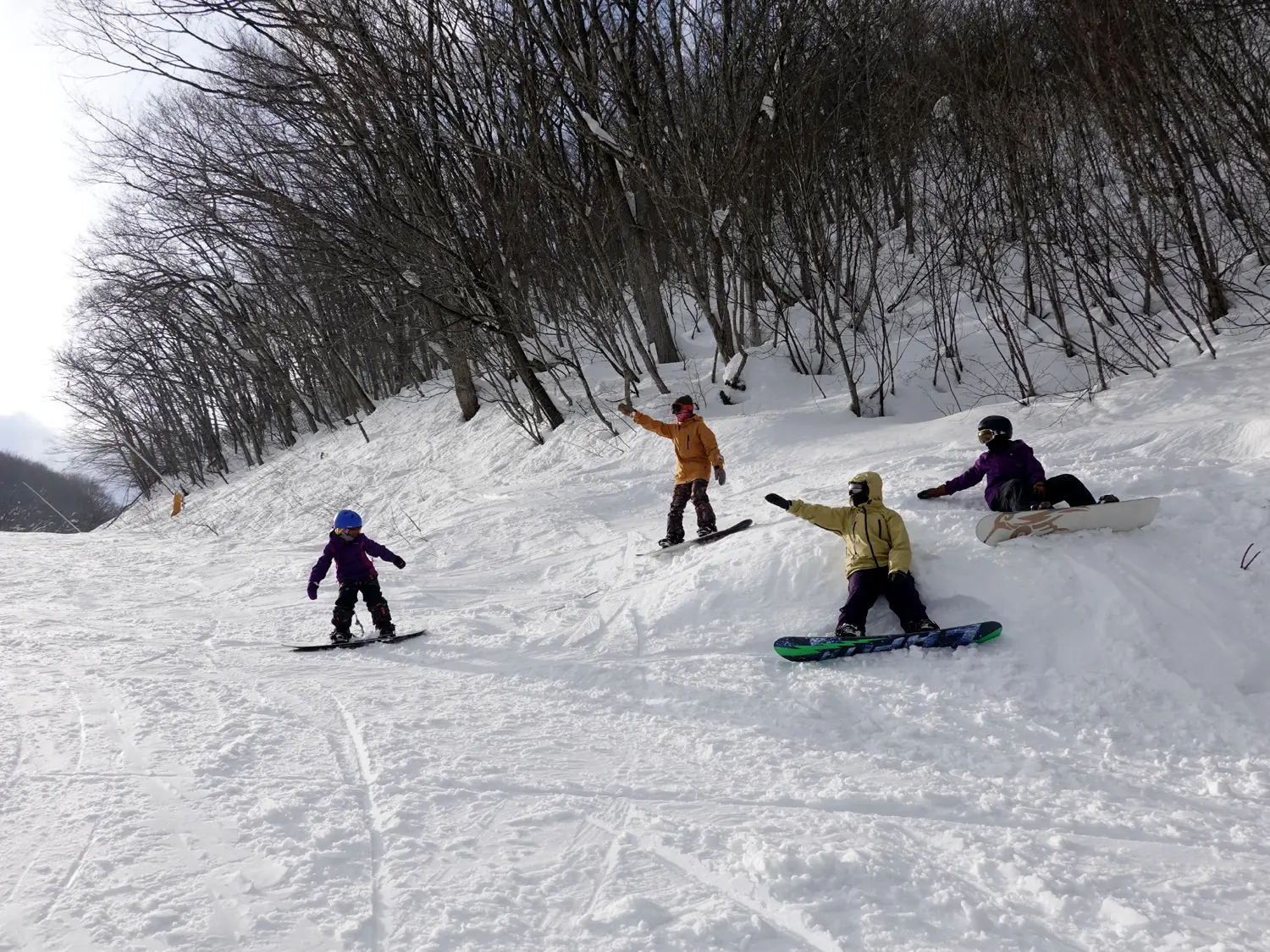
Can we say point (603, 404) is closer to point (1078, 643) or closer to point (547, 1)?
point (547, 1)

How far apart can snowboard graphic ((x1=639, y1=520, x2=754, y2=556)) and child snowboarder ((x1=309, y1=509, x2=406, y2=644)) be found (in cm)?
255

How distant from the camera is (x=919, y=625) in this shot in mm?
4969

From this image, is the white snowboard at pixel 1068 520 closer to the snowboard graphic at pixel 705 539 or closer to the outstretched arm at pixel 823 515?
the outstretched arm at pixel 823 515

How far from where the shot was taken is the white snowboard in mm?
5230

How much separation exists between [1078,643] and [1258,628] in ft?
3.55

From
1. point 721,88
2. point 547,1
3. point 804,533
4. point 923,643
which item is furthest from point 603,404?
point 923,643

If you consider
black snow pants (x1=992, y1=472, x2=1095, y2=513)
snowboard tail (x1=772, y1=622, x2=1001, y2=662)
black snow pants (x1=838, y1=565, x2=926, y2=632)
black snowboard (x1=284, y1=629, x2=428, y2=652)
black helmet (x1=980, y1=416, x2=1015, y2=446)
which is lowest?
snowboard tail (x1=772, y1=622, x2=1001, y2=662)

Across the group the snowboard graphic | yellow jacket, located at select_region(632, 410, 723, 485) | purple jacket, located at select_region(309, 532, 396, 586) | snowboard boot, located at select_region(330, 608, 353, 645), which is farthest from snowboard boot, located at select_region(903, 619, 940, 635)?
snowboard boot, located at select_region(330, 608, 353, 645)

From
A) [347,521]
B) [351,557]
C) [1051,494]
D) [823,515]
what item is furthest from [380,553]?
[1051,494]

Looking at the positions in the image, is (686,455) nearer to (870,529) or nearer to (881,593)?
(870,529)

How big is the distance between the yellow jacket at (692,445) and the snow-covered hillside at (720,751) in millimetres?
684

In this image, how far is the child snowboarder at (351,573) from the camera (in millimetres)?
6910

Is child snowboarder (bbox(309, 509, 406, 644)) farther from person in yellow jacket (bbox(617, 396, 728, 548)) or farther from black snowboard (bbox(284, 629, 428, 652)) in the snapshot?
person in yellow jacket (bbox(617, 396, 728, 548))

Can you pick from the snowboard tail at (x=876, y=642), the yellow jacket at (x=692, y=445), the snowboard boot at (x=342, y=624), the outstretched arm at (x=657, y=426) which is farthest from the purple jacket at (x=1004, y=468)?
the snowboard boot at (x=342, y=624)
